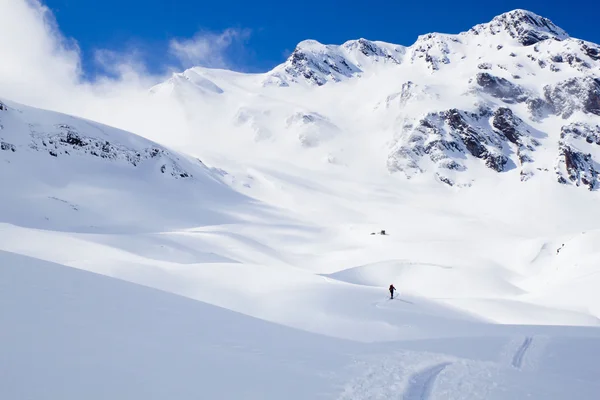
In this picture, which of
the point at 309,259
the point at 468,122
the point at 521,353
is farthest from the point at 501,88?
the point at 521,353

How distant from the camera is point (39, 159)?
63469 mm

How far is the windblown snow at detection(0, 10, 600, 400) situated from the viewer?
1056cm

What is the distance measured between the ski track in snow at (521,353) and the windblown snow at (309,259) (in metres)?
0.11

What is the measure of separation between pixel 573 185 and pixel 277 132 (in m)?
104

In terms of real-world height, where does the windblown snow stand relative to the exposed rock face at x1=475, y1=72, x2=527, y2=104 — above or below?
below

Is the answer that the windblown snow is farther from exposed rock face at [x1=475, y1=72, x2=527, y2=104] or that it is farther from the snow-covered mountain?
exposed rock face at [x1=475, y1=72, x2=527, y2=104]

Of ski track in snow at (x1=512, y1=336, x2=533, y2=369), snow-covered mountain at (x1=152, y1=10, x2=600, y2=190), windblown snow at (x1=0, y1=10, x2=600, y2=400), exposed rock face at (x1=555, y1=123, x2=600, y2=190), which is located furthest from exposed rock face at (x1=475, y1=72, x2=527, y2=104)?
ski track in snow at (x1=512, y1=336, x2=533, y2=369)

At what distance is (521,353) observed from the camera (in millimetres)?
Answer: 15469

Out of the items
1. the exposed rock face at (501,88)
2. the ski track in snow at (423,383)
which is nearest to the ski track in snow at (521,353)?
the ski track in snow at (423,383)

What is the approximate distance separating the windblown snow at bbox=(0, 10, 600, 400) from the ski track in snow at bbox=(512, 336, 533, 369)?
0.11 m

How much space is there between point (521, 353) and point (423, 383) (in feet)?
21.2

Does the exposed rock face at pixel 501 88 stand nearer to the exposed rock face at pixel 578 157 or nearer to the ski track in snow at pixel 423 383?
the exposed rock face at pixel 578 157

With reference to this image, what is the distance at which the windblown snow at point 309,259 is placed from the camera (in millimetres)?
10562

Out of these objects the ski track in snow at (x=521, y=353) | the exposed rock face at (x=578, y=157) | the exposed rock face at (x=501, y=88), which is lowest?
the ski track in snow at (x=521, y=353)
